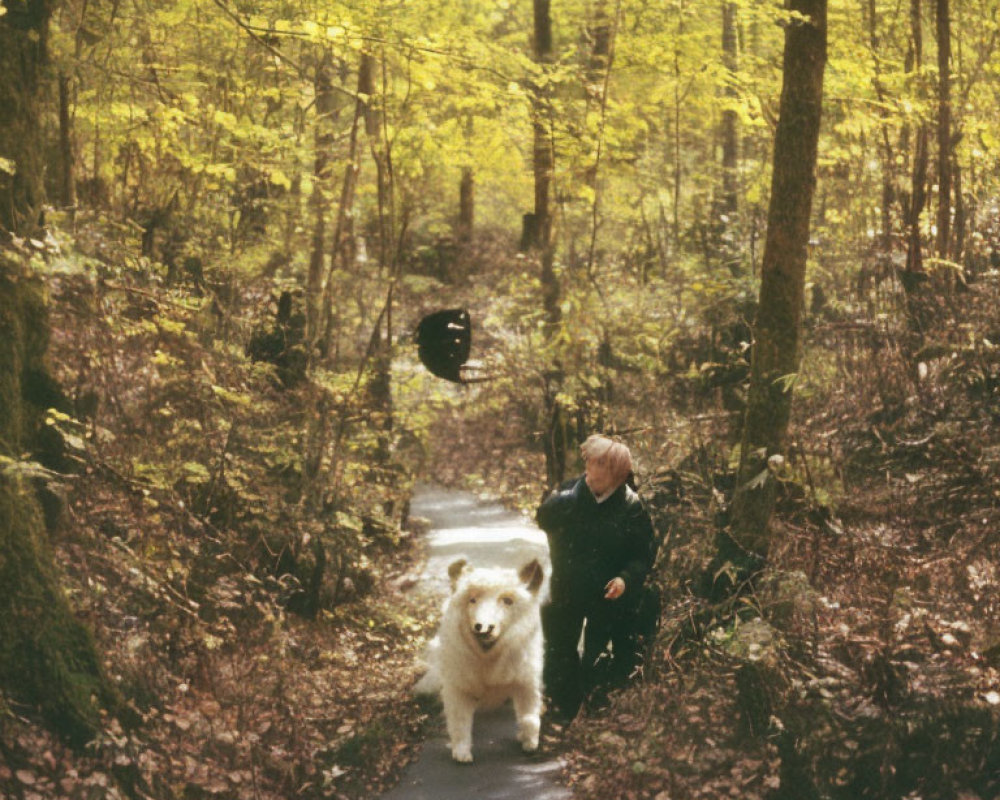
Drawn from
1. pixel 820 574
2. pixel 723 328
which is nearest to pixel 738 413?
pixel 723 328

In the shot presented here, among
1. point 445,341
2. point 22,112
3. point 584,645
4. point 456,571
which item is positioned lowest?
Answer: point 584,645

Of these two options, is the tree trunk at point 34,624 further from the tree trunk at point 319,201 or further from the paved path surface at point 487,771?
the tree trunk at point 319,201

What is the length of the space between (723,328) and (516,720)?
6673 millimetres

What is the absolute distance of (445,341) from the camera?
1210 cm

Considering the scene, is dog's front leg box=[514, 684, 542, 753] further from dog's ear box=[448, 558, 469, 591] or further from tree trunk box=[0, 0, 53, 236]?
tree trunk box=[0, 0, 53, 236]

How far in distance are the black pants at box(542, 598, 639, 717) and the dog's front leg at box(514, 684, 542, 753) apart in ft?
2.18

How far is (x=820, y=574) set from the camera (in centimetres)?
738

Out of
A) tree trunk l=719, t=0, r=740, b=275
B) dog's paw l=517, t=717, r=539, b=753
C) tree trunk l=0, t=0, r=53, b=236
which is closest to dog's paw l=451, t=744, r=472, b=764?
dog's paw l=517, t=717, r=539, b=753

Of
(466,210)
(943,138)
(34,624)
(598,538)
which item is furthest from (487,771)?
(466,210)

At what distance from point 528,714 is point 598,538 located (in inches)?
53.5

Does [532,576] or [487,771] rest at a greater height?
[532,576]

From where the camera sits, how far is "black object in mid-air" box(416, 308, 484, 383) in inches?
467

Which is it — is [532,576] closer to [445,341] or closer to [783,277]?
[783,277]

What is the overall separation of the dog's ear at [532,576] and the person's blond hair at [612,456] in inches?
33.2
